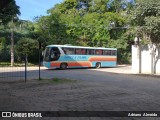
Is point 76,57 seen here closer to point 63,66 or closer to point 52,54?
point 63,66

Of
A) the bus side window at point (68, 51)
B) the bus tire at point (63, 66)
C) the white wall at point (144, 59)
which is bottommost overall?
the bus tire at point (63, 66)

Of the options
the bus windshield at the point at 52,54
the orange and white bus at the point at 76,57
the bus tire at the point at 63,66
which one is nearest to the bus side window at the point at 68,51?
the orange and white bus at the point at 76,57

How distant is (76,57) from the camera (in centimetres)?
3406

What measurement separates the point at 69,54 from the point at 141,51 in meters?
9.76

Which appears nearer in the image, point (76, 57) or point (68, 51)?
point (68, 51)

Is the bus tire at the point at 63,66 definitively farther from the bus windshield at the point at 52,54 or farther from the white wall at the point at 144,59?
the white wall at the point at 144,59

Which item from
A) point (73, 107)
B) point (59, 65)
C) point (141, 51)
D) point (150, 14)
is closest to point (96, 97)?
point (73, 107)

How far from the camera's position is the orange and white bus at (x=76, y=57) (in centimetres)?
3195

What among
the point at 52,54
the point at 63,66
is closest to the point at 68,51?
the point at 63,66

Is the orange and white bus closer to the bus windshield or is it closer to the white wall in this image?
the bus windshield

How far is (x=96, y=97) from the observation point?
35.5 feet

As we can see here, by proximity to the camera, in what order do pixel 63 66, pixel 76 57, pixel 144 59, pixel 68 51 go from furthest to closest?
pixel 76 57 → pixel 68 51 → pixel 63 66 → pixel 144 59

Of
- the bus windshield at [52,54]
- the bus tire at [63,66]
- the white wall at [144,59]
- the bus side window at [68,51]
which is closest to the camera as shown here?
the white wall at [144,59]

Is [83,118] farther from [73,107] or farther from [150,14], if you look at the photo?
[150,14]
